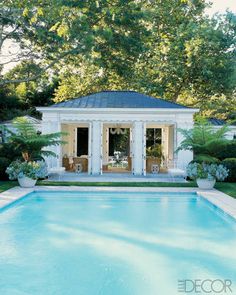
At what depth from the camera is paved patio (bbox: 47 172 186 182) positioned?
19.9m

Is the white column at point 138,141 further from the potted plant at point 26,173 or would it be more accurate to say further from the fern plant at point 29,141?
the potted plant at point 26,173

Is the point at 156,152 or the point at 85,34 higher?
the point at 85,34

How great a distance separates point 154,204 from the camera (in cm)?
1505

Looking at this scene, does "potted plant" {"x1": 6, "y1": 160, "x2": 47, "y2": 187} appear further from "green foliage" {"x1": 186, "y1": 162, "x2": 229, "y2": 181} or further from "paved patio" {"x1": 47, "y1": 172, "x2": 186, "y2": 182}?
"green foliage" {"x1": 186, "y1": 162, "x2": 229, "y2": 181}

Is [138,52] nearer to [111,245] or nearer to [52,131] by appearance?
[52,131]

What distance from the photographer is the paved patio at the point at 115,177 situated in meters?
19.9

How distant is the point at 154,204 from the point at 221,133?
18.9 feet

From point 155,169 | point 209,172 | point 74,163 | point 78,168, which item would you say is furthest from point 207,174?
point 74,163

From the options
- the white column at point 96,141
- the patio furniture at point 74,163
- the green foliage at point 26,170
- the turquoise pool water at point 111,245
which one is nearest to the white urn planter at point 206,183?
the turquoise pool water at point 111,245

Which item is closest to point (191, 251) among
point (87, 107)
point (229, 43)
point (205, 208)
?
point (205, 208)

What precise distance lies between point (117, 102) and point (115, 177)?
422cm

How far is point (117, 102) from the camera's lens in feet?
73.3

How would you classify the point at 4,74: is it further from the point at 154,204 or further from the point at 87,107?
the point at 154,204

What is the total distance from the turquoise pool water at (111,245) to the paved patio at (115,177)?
4.15 metres
